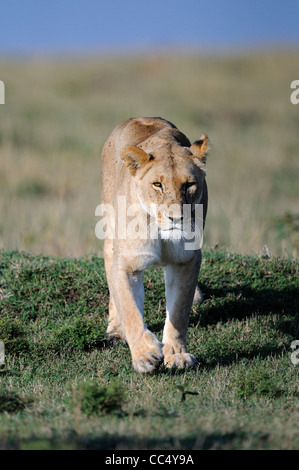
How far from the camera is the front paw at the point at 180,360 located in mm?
5406

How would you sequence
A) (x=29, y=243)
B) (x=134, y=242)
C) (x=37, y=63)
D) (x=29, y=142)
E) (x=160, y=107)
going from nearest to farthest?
(x=134, y=242) < (x=29, y=243) < (x=29, y=142) < (x=160, y=107) < (x=37, y=63)

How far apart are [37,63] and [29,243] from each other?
28794 mm

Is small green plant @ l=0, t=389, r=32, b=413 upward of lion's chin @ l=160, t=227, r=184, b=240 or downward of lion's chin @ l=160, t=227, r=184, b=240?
downward

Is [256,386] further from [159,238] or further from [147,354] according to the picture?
[159,238]

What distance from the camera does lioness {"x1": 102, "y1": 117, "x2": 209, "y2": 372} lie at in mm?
5000

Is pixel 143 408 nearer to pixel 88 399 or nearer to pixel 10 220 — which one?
pixel 88 399

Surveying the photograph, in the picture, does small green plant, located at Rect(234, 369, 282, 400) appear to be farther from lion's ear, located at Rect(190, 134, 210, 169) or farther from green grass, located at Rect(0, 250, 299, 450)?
lion's ear, located at Rect(190, 134, 210, 169)

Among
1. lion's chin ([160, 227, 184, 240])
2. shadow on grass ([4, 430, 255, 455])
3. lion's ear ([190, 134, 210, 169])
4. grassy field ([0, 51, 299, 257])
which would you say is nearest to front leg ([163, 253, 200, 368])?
lion's chin ([160, 227, 184, 240])

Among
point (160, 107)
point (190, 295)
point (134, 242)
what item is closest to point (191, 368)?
point (190, 295)

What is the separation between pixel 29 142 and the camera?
19375 mm

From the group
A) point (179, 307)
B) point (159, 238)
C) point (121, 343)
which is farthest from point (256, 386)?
point (121, 343)

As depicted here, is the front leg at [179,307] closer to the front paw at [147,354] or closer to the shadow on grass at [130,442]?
the front paw at [147,354]

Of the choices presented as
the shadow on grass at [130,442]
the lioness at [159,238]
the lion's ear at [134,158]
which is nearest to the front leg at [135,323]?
the lioness at [159,238]

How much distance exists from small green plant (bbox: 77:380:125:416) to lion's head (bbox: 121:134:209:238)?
1340 millimetres
